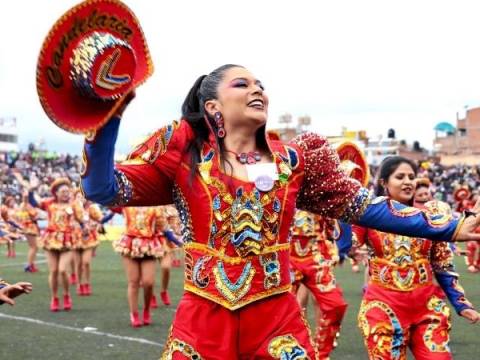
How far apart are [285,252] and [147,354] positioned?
4885 millimetres

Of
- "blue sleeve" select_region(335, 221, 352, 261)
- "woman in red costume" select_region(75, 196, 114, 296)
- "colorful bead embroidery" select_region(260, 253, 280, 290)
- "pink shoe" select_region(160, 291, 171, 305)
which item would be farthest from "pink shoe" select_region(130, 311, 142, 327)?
"colorful bead embroidery" select_region(260, 253, 280, 290)

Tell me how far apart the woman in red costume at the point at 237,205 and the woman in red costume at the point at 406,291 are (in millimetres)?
1892

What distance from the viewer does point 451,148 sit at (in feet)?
249

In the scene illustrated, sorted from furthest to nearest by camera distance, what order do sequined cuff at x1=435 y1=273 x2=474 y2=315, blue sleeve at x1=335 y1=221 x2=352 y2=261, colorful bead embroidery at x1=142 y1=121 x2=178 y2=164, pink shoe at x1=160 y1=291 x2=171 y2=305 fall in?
pink shoe at x1=160 y1=291 x2=171 y2=305, blue sleeve at x1=335 y1=221 x2=352 y2=261, sequined cuff at x1=435 y1=273 x2=474 y2=315, colorful bead embroidery at x1=142 y1=121 x2=178 y2=164

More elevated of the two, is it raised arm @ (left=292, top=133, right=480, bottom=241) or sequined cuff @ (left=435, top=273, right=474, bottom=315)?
raised arm @ (left=292, top=133, right=480, bottom=241)

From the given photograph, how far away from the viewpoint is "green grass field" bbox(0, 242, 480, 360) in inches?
338

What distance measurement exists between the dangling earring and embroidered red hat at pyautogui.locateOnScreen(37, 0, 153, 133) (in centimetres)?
70

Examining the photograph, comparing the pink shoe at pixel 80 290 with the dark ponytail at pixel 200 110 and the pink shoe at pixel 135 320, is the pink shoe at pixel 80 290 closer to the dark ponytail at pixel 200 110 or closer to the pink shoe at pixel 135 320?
the pink shoe at pixel 135 320

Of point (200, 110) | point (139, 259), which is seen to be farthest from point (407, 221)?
point (139, 259)

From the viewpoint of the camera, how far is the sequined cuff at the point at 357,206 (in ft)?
13.1

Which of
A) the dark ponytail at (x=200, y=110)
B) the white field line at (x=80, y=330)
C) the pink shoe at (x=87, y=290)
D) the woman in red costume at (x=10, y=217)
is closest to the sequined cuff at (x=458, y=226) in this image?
the dark ponytail at (x=200, y=110)

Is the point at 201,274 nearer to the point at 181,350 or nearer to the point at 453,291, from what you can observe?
the point at 181,350

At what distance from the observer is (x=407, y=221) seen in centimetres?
392

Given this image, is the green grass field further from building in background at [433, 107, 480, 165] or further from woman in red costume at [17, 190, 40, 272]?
building in background at [433, 107, 480, 165]
